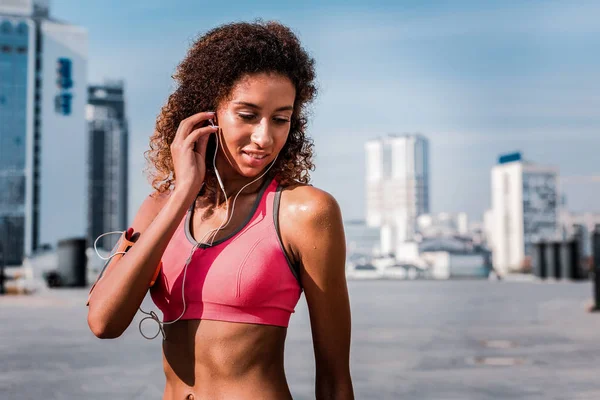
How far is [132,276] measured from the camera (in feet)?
6.41

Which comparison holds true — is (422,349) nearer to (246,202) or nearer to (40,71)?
(246,202)

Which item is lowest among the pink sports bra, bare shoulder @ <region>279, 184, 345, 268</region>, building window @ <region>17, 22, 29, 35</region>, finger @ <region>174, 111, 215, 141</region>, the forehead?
the pink sports bra

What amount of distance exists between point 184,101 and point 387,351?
7.63 meters

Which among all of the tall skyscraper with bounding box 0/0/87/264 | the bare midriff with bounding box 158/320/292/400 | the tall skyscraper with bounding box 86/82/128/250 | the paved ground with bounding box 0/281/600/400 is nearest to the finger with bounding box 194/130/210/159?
the bare midriff with bounding box 158/320/292/400

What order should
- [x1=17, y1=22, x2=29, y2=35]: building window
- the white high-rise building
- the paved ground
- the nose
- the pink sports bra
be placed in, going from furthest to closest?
the white high-rise building < [x1=17, y1=22, x2=29, y2=35]: building window < the paved ground < the nose < the pink sports bra

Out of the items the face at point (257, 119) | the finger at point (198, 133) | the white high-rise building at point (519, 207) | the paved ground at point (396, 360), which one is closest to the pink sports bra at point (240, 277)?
the face at point (257, 119)

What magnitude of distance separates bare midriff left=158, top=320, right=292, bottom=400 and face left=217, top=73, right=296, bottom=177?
355 mm

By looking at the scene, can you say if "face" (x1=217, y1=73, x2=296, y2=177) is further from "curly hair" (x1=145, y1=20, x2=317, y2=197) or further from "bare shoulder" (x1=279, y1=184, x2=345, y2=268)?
"bare shoulder" (x1=279, y1=184, x2=345, y2=268)

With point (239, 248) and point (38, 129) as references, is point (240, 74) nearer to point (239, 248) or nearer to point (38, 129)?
point (239, 248)

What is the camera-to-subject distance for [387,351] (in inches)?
376

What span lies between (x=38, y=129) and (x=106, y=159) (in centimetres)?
4023

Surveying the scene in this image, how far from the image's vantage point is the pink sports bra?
1905 mm

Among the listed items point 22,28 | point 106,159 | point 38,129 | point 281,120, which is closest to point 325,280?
point 281,120

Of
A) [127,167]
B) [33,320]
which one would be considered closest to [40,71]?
[127,167]
